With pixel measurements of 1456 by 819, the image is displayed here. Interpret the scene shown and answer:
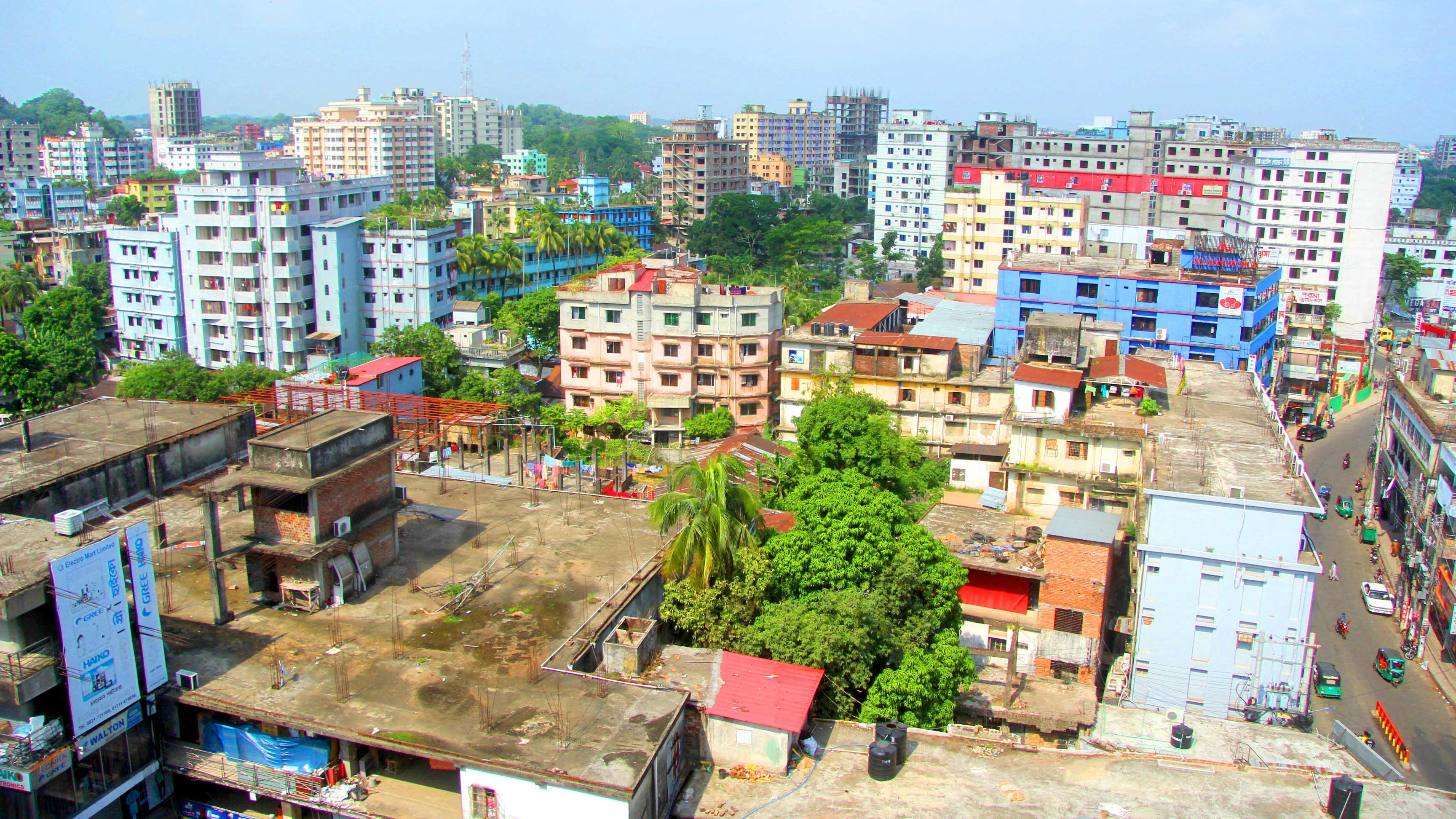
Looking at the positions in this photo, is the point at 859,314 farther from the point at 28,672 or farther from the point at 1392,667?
the point at 28,672

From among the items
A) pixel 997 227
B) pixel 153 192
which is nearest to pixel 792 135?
pixel 153 192

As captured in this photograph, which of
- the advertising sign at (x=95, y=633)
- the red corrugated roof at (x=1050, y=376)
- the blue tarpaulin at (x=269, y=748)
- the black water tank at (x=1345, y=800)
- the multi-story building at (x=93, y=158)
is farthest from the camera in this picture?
the multi-story building at (x=93, y=158)

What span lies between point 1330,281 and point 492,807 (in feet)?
258

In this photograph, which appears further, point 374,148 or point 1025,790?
point 374,148

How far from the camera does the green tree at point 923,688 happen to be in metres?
23.1

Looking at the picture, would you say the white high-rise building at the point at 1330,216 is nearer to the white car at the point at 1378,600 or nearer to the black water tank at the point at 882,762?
the white car at the point at 1378,600

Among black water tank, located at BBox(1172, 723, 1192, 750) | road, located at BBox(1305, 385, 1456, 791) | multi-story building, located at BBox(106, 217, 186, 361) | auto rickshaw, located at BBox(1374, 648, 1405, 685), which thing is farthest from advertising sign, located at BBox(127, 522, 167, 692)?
multi-story building, located at BBox(106, 217, 186, 361)

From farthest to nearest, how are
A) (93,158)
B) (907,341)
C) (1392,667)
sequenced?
(93,158)
(907,341)
(1392,667)

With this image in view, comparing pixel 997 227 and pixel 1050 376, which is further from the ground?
pixel 997 227

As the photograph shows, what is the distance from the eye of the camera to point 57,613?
1831cm

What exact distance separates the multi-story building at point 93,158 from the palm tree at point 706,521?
162116 millimetres

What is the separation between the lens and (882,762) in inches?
795

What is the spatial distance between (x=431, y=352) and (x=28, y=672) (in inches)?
1599

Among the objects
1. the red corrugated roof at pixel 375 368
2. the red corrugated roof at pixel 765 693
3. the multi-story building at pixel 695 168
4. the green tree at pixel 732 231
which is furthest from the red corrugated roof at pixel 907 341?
the multi-story building at pixel 695 168
